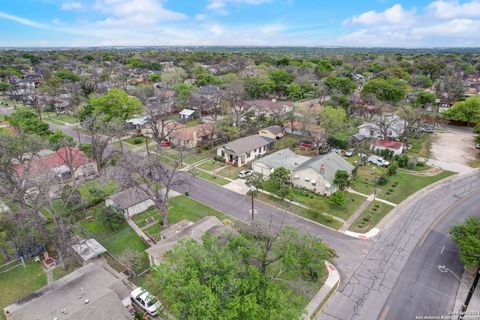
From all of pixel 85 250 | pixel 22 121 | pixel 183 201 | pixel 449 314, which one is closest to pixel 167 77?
pixel 22 121

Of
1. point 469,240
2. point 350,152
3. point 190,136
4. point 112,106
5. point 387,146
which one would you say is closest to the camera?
point 469,240

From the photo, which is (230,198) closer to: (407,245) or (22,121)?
(407,245)

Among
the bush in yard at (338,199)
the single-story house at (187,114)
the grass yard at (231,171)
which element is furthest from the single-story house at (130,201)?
the single-story house at (187,114)

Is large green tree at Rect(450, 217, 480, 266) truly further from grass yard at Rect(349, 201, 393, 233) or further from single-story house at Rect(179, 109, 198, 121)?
single-story house at Rect(179, 109, 198, 121)

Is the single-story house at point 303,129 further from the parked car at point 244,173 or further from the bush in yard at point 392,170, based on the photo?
the parked car at point 244,173

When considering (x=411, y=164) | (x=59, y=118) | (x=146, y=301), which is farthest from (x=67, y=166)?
(x=411, y=164)

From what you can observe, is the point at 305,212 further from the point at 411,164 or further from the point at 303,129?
the point at 303,129
